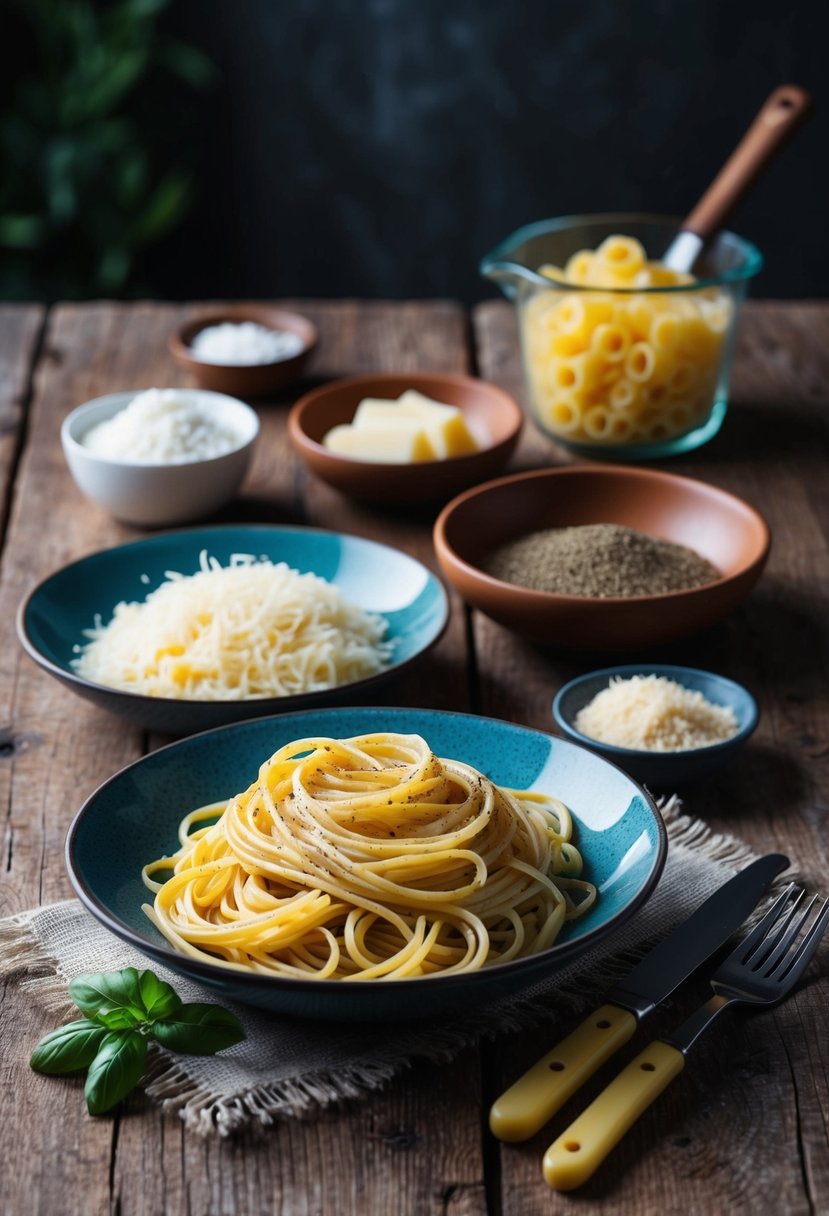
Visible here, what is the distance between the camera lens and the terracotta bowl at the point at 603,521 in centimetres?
160

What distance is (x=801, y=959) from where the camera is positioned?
44.9 inches

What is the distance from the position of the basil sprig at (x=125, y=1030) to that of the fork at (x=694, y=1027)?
26 cm

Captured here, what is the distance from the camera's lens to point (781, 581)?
192 centimetres

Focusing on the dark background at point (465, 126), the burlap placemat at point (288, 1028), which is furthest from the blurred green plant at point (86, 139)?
the burlap placemat at point (288, 1028)

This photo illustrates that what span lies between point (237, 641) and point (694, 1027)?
2.27 feet

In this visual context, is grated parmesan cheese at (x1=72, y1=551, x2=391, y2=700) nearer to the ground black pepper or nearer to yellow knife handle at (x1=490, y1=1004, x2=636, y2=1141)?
the ground black pepper

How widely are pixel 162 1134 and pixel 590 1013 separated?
34cm

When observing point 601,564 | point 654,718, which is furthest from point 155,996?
point 601,564

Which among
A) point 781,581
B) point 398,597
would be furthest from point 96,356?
point 781,581

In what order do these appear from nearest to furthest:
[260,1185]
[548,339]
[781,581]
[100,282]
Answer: [260,1185] < [781,581] < [548,339] < [100,282]

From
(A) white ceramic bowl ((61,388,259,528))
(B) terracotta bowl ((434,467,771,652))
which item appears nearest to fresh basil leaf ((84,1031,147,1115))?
(B) terracotta bowl ((434,467,771,652))

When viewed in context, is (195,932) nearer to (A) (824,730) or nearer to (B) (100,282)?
(A) (824,730)

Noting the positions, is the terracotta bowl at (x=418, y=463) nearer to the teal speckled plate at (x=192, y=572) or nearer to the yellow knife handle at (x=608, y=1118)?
the teal speckled plate at (x=192, y=572)

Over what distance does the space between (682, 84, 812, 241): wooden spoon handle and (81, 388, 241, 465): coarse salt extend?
88 centimetres
